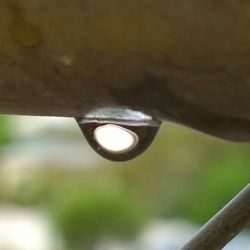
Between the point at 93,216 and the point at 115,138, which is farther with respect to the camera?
the point at 93,216

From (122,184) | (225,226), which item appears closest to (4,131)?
(122,184)

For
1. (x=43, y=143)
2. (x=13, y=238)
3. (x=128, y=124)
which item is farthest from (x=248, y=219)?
(x=43, y=143)

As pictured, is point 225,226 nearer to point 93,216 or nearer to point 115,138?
point 115,138


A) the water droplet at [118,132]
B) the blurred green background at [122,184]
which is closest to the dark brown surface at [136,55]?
the water droplet at [118,132]

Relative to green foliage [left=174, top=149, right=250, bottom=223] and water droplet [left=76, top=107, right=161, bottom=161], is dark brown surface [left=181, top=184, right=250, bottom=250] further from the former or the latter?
green foliage [left=174, top=149, right=250, bottom=223]

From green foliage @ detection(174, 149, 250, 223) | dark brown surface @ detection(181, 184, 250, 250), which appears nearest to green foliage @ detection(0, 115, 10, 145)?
green foliage @ detection(174, 149, 250, 223)

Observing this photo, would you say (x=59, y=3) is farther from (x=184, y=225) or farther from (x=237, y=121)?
(x=184, y=225)
